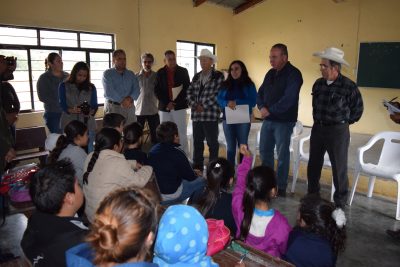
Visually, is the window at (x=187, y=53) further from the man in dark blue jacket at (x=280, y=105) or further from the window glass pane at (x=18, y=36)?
the man in dark blue jacket at (x=280, y=105)

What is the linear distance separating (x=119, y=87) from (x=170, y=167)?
210 cm

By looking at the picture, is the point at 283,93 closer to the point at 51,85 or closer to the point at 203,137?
the point at 203,137

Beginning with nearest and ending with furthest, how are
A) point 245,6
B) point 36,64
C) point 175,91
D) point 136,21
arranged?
point 175,91 < point 36,64 < point 136,21 < point 245,6

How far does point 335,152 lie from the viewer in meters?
2.93

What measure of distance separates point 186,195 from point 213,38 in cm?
693

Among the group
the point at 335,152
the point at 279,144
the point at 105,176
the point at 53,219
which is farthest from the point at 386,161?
Answer: the point at 53,219

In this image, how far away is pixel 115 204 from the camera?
94 cm

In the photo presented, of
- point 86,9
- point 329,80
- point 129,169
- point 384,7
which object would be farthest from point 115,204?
point 384,7

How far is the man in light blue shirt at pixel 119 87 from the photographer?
409 cm

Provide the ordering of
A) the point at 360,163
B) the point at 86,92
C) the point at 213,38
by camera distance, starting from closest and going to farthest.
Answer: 1. the point at 360,163
2. the point at 86,92
3. the point at 213,38

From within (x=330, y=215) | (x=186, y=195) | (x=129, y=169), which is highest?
(x=129, y=169)

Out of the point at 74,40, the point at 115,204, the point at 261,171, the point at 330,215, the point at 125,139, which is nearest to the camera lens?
the point at 115,204

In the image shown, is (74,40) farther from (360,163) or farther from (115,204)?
(115,204)

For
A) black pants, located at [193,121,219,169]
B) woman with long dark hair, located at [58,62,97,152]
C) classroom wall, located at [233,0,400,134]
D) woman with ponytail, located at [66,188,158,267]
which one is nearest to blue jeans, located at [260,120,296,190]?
black pants, located at [193,121,219,169]
